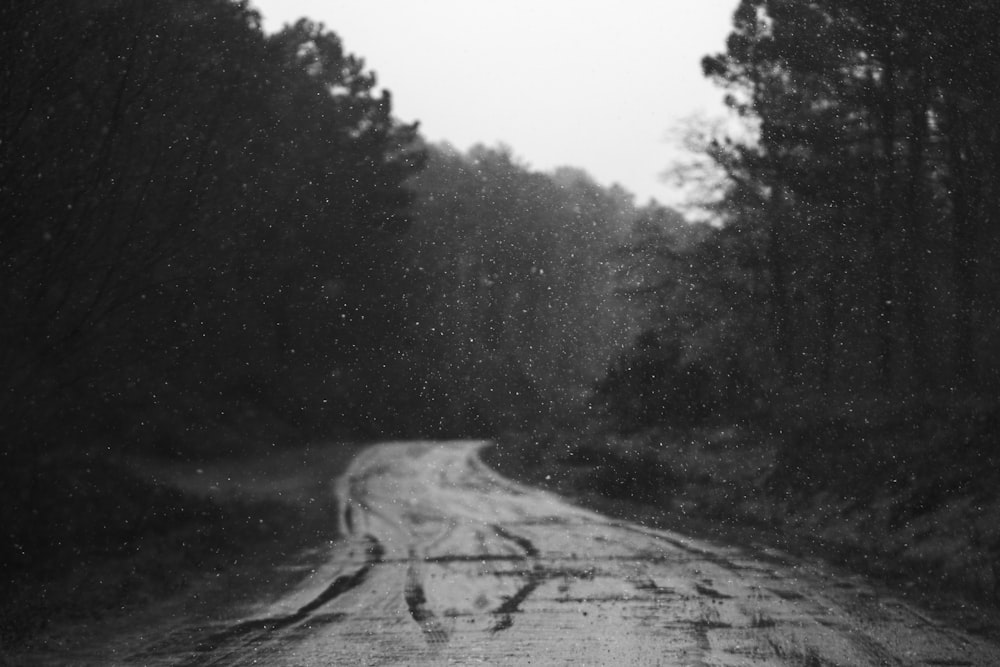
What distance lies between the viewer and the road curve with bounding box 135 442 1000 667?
305 inches

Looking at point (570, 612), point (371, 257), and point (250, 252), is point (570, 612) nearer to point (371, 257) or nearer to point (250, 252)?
point (250, 252)

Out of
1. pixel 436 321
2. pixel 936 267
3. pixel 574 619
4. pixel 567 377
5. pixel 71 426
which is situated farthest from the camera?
pixel 567 377

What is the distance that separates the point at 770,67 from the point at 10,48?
84.2 ft

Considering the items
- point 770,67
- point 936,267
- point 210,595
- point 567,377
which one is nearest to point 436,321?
point 567,377

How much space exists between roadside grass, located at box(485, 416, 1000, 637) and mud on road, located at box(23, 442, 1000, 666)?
47.0 inches

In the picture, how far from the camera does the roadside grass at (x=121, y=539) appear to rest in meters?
11.1

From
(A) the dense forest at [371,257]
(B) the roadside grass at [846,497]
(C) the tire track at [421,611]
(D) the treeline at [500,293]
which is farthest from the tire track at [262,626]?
(D) the treeline at [500,293]

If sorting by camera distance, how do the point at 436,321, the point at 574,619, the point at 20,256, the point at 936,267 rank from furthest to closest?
the point at 436,321, the point at 936,267, the point at 20,256, the point at 574,619

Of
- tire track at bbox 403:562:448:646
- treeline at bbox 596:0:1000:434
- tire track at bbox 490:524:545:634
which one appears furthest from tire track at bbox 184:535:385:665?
treeline at bbox 596:0:1000:434

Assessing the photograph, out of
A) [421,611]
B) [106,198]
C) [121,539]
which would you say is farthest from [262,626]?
[121,539]

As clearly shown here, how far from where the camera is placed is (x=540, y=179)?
89562 mm

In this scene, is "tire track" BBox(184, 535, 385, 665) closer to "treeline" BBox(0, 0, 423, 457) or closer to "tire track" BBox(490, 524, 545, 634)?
"tire track" BBox(490, 524, 545, 634)

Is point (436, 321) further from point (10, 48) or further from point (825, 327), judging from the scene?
point (10, 48)

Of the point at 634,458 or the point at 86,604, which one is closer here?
the point at 86,604
